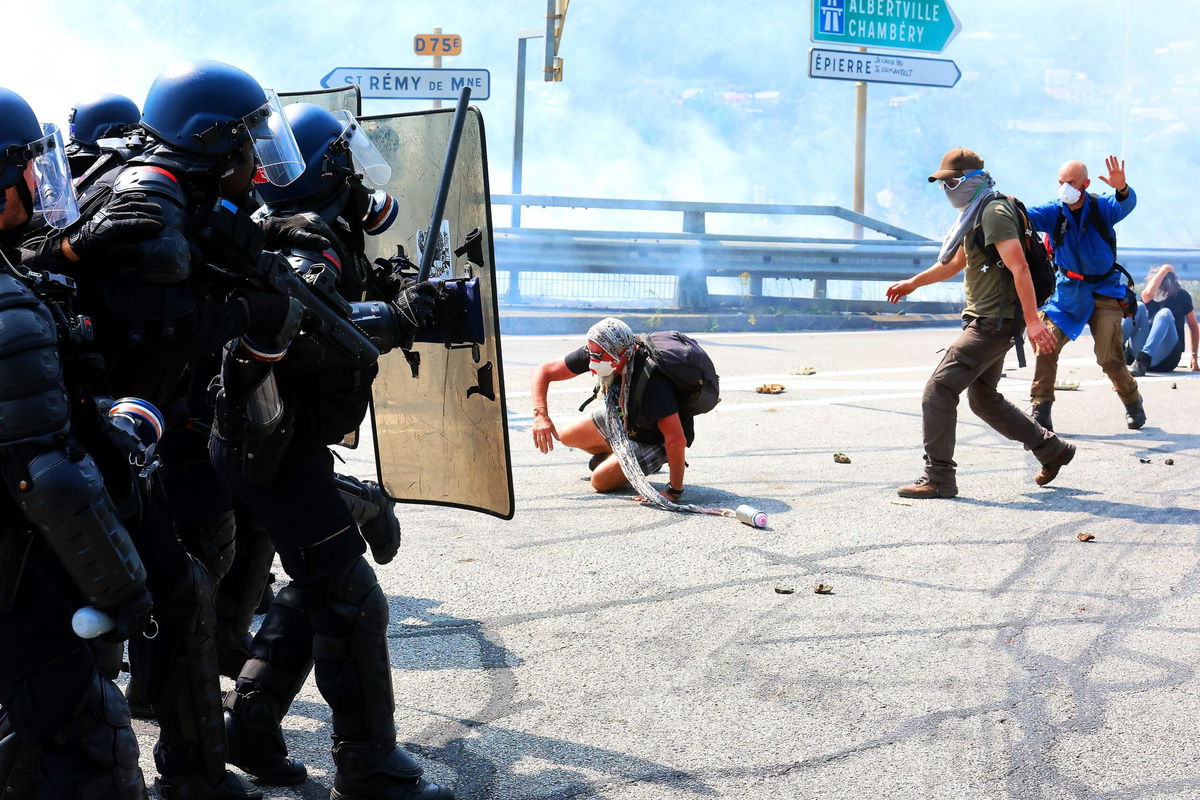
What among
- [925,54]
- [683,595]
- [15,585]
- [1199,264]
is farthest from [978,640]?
[925,54]

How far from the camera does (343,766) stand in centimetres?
295

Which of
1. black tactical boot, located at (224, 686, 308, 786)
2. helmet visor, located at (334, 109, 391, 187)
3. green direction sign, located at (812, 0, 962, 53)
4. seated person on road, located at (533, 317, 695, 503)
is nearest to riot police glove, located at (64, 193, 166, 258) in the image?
helmet visor, located at (334, 109, 391, 187)

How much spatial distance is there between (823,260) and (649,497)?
8.51m

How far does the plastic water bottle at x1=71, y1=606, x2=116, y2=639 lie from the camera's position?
7.39 feet

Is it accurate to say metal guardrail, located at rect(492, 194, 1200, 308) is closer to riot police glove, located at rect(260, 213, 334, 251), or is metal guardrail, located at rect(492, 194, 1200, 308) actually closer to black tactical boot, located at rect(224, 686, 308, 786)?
riot police glove, located at rect(260, 213, 334, 251)

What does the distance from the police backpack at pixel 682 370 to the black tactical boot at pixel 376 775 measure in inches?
125

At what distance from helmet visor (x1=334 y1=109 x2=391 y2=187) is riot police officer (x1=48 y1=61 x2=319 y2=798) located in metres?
0.34

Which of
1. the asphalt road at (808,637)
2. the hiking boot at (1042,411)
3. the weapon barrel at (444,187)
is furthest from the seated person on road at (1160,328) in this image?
the weapon barrel at (444,187)

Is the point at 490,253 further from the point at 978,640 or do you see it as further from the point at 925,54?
the point at 925,54

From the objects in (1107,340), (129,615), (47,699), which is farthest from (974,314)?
(47,699)

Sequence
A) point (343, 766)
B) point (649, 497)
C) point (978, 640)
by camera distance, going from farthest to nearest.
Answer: point (649, 497) → point (978, 640) → point (343, 766)

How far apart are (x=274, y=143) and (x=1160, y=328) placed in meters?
8.73

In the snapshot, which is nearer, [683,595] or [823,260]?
[683,595]

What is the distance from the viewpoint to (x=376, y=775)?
9.61ft
